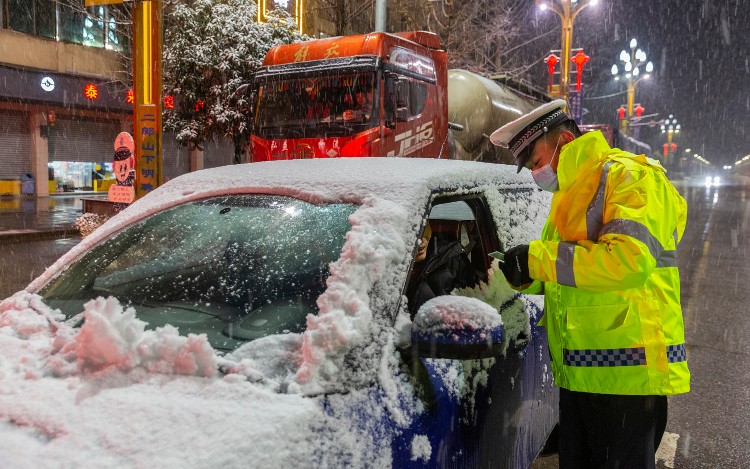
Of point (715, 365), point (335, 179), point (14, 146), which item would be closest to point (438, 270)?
point (335, 179)

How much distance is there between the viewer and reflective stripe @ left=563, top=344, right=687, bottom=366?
6.89ft

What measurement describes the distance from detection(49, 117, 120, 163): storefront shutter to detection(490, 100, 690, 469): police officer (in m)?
27.6

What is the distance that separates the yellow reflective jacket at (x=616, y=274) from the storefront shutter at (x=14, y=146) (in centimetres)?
2633

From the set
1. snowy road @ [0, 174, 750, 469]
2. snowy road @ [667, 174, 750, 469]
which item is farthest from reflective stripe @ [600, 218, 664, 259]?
snowy road @ [667, 174, 750, 469]

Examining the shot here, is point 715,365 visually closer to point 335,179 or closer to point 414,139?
point 335,179

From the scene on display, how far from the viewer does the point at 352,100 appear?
10.1 m

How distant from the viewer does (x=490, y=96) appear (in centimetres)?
1281

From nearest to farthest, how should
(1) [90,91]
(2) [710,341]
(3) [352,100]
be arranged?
(2) [710,341] < (3) [352,100] < (1) [90,91]

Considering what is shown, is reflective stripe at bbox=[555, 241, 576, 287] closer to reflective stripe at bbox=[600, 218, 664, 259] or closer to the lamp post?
reflective stripe at bbox=[600, 218, 664, 259]

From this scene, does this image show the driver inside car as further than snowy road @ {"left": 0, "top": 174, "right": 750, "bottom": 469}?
No

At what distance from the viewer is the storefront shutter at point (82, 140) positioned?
2614 cm

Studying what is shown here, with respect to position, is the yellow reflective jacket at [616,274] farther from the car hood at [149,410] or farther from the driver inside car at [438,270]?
the car hood at [149,410]

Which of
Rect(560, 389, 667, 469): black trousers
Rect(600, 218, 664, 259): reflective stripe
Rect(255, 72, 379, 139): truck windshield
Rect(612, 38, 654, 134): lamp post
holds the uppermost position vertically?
Rect(612, 38, 654, 134): lamp post

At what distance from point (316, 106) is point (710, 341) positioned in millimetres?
6822
